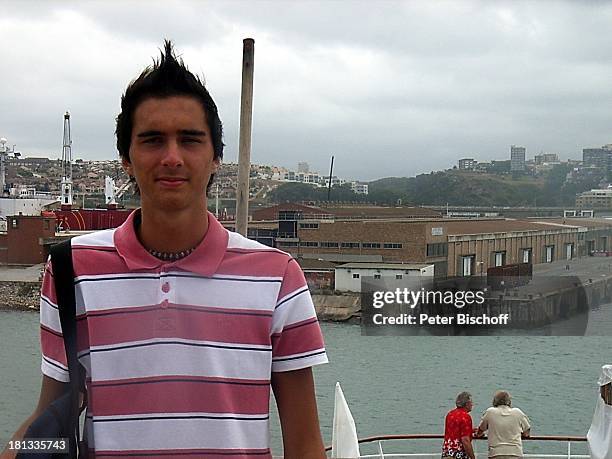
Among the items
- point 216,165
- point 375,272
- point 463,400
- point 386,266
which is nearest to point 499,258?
point 386,266

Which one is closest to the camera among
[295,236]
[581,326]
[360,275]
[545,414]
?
[545,414]

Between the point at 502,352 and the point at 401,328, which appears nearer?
the point at 502,352

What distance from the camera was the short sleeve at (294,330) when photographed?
2.02 ft

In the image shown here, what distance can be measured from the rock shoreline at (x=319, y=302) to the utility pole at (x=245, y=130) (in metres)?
17.5

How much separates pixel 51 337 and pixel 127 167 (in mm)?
139

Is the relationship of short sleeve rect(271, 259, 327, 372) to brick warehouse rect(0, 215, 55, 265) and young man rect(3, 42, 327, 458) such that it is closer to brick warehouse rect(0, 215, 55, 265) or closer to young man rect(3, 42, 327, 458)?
young man rect(3, 42, 327, 458)

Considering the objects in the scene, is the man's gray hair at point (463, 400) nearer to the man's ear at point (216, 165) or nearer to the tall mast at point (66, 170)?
the man's ear at point (216, 165)

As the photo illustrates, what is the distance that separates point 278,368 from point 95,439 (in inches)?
5.6

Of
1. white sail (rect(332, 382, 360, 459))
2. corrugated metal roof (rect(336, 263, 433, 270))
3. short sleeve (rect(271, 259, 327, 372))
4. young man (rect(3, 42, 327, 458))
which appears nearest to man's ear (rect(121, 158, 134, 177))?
young man (rect(3, 42, 327, 458))

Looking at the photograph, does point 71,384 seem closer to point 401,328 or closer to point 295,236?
point 401,328

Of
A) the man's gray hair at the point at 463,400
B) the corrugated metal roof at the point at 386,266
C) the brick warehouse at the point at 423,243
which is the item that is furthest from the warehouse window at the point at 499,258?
the man's gray hair at the point at 463,400

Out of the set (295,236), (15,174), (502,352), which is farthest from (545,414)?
(15,174)

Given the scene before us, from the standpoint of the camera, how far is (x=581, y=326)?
2072 centimetres

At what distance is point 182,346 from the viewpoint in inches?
23.7
